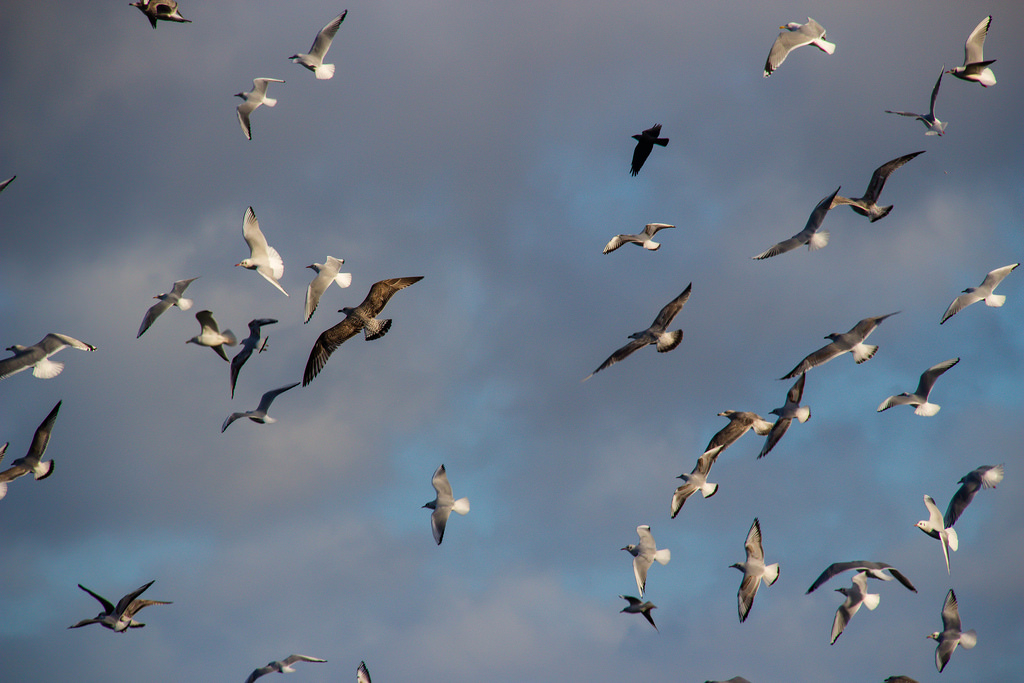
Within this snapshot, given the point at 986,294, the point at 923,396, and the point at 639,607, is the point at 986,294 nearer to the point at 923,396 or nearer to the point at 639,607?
the point at 923,396

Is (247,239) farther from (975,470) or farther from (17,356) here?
(975,470)

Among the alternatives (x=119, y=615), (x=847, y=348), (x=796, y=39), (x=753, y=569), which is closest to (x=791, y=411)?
(x=847, y=348)

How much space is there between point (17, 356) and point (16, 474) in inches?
137

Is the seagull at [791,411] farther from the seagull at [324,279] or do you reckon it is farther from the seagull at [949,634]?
the seagull at [324,279]

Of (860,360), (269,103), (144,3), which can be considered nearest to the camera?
(860,360)

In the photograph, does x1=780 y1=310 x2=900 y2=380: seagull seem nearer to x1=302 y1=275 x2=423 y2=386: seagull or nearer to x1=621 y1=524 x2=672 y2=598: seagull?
x1=621 y1=524 x2=672 y2=598: seagull

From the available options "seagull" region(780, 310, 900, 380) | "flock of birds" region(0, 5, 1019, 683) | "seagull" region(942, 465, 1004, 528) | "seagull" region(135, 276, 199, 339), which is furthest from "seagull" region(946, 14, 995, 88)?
"seagull" region(135, 276, 199, 339)

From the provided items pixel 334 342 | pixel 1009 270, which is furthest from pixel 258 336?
pixel 1009 270

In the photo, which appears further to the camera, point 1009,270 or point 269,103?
point 269,103

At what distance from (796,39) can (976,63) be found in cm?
516

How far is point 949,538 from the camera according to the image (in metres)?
27.1

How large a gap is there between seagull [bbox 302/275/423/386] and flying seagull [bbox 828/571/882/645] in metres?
14.7

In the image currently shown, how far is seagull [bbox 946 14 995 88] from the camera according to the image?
27873 millimetres

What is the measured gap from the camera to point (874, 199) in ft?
95.1
